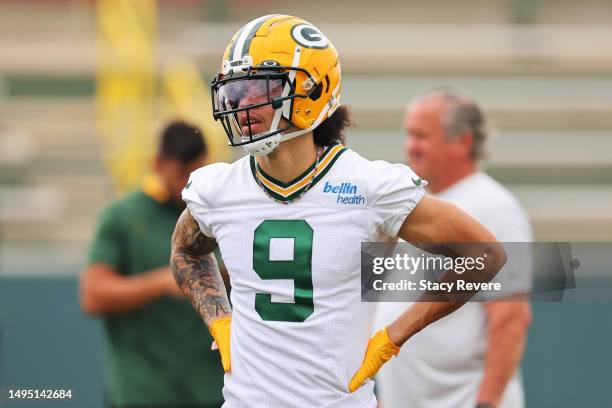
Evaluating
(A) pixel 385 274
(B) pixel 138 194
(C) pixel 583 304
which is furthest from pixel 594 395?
(A) pixel 385 274

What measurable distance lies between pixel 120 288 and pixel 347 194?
2.36 meters

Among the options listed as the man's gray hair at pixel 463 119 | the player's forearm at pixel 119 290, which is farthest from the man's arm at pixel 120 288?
the man's gray hair at pixel 463 119

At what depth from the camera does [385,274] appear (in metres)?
2.99

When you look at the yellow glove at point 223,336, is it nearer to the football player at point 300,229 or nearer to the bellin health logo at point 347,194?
the football player at point 300,229

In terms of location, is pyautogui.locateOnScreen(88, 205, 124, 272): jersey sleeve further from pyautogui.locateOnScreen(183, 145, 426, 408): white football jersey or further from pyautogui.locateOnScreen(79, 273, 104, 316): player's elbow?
pyautogui.locateOnScreen(183, 145, 426, 408): white football jersey

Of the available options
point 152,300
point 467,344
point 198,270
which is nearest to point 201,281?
point 198,270

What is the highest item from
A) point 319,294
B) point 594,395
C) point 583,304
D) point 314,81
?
point 314,81

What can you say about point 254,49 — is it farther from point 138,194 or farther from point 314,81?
point 138,194

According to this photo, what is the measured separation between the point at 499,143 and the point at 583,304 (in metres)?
3.45

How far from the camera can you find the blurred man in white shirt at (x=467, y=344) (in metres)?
4.34

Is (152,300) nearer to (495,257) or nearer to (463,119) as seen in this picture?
(463,119)

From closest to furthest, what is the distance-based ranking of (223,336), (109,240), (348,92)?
(223,336), (109,240), (348,92)

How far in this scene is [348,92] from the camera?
34.1 feet

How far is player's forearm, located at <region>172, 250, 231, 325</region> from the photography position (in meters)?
3.18
